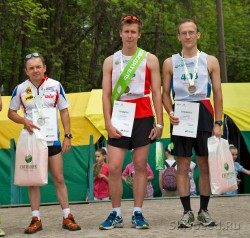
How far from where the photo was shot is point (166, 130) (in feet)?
42.1

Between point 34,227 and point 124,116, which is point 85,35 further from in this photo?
point 34,227

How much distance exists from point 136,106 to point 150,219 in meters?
1.51

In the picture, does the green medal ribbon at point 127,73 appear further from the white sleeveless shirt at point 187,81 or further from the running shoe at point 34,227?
the running shoe at point 34,227

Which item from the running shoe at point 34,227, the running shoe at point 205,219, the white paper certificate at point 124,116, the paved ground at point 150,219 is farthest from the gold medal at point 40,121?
the running shoe at point 205,219

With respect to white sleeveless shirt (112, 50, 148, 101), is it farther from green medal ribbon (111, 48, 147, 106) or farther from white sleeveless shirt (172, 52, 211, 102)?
white sleeveless shirt (172, 52, 211, 102)

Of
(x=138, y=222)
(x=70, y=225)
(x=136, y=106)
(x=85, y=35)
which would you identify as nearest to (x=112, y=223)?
(x=138, y=222)

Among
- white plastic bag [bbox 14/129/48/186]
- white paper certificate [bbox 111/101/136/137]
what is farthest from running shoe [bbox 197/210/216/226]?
white plastic bag [bbox 14/129/48/186]

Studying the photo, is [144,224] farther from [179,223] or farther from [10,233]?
[10,233]

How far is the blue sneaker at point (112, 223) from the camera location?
22.7 feet

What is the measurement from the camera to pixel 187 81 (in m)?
6.95

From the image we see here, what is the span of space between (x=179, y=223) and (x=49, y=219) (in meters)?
1.96

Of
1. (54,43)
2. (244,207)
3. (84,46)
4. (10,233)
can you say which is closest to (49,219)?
(10,233)

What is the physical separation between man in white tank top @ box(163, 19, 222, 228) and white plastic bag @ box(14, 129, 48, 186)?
1.31 metres

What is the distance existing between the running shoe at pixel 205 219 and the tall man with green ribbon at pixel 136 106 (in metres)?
0.61
